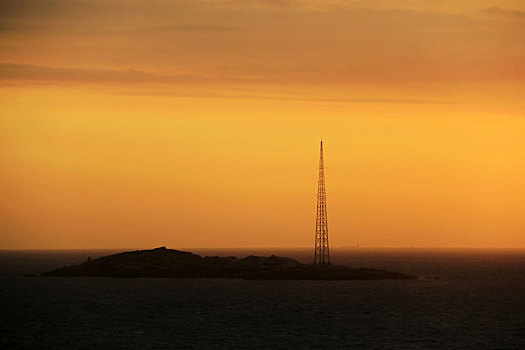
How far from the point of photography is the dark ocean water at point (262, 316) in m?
90.3

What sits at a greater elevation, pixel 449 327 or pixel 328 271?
pixel 328 271

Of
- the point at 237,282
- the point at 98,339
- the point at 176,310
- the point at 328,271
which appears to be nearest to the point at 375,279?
the point at 328,271

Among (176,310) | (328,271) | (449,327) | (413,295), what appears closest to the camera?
(449,327)

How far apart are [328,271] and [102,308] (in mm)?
69045

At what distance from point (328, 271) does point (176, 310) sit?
6677 cm

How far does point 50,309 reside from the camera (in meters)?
126

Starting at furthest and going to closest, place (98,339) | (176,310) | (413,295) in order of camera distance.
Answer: (413,295), (176,310), (98,339)

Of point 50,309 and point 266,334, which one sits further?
point 50,309

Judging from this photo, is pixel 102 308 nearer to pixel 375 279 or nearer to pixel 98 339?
pixel 98 339

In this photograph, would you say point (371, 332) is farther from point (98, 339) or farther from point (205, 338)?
point (98, 339)

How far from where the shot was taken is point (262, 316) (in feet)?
376

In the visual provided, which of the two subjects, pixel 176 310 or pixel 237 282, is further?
pixel 237 282

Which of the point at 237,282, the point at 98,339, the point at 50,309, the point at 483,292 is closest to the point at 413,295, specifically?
the point at 483,292

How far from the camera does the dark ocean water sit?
90.3m
